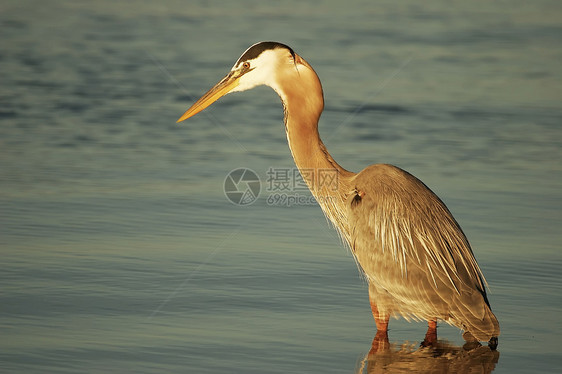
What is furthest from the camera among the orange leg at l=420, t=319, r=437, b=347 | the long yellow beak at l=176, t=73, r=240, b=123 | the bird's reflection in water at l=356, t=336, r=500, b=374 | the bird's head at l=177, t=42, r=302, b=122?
the long yellow beak at l=176, t=73, r=240, b=123

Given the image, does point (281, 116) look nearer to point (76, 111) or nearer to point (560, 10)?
point (76, 111)

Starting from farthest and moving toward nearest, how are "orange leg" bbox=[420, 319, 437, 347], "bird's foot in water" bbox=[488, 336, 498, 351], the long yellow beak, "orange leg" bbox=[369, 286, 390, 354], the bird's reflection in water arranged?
1. the long yellow beak
2. "orange leg" bbox=[420, 319, 437, 347]
3. "orange leg" bbox=[369, 286, 390, 354]
4. "bird's foot in water" bbox=[488, 336, 498, 351]
5. the bird's reflection in water

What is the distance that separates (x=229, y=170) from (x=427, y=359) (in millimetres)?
3974

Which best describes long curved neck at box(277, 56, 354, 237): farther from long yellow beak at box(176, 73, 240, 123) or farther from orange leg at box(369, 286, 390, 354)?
orange leg at box(369, 286, 390, 354)

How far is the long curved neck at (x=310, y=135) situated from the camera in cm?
691

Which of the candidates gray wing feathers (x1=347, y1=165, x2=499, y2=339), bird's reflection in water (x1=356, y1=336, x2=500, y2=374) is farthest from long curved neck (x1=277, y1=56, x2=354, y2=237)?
bird's reflection in water (x1=356, y1=336, x2=500, y2=374)

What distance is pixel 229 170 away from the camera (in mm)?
9727

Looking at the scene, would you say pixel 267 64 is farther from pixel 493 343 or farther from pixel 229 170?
pixel 229 170

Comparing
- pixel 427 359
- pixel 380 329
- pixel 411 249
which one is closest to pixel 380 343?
pixel 380 329

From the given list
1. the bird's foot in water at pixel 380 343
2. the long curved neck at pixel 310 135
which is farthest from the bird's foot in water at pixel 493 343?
the long curved neck at pixel 310 135

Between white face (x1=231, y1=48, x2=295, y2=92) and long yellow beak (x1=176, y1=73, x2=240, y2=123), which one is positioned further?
long yellow beak (x1=176, y1=73, x2=240, y2=123)

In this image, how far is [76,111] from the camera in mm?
11750

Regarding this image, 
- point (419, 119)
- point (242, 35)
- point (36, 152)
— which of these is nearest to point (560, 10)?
point (242, 35)

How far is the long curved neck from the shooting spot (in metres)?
6.91
